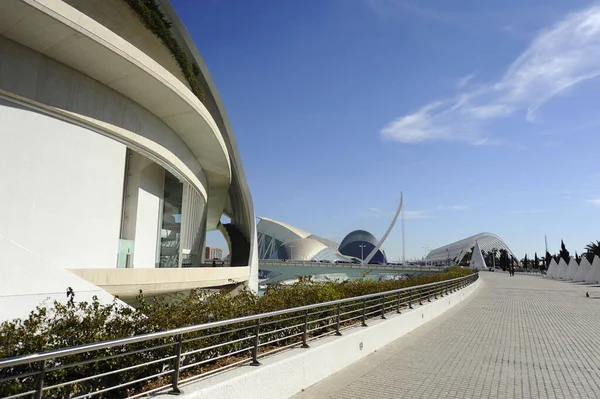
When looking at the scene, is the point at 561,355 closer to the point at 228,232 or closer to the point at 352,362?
the point at 352,362

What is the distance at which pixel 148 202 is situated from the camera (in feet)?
55.6

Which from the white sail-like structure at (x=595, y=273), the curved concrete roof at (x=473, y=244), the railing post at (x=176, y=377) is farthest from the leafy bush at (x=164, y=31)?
the curved concrete roof at (x=473, y=244)

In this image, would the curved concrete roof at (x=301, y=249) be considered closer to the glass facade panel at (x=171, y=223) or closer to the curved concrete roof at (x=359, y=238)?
the curved concrete roof at (x=359, y=238)

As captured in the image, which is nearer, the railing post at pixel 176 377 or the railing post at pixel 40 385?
the railing post at pixel 40 385

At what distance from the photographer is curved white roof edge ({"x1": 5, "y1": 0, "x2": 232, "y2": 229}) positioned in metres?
9.80

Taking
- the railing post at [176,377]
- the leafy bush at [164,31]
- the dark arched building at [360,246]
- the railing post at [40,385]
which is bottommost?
the railing post at [176,377]

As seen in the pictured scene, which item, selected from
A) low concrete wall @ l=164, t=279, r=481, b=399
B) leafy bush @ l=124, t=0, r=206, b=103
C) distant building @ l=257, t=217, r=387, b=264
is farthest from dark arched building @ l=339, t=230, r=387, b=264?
low concrete wall @ l=164, t=279, r=481, b=399

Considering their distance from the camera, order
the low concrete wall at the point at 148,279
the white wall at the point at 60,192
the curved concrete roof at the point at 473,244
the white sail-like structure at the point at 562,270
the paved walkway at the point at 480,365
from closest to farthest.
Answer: the paved walkway at the point at 480,365
the white wall at the point at 60,192
the low concrete wall at the point at 148,279
the white sail-like structure at the point at 562,270
the curved concrete roof at the point at 473,244

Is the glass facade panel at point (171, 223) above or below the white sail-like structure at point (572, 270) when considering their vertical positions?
above

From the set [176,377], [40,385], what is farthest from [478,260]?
[40,385]

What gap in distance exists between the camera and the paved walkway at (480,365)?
225 inches

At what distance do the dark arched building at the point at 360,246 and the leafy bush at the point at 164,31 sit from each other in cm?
10457

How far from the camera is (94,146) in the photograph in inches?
507

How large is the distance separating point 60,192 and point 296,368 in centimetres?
926
